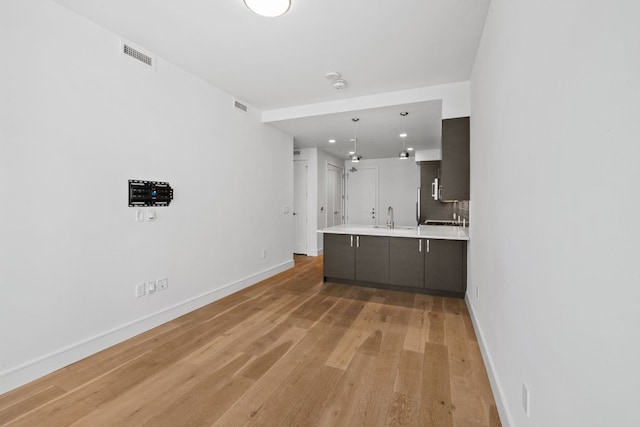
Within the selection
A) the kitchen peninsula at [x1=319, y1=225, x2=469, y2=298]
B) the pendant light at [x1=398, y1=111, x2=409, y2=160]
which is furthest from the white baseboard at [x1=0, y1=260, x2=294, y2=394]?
the pendant light at [x1=398, y1=111, x2=409, y2=160]

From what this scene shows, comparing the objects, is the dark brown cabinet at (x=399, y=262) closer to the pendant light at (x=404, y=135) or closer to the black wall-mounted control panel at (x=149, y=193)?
the pendant light at (x=404, y=135)

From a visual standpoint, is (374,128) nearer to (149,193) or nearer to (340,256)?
(340,256)

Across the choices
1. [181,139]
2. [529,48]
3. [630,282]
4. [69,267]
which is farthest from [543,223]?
[181,139]

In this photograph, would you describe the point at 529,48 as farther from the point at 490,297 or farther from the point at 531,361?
the point at 490,297

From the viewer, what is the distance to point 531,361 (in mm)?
1210

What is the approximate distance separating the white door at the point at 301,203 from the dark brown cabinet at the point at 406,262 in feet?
10.6

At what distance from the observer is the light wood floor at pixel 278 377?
5.67 feet

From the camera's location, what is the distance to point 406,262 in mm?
4074

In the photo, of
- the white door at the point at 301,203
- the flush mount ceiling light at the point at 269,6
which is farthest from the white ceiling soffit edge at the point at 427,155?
the flush mount ceiling light at the point at 269,6

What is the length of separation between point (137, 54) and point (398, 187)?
6864mm

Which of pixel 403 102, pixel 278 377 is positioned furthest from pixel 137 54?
pixel 278 377

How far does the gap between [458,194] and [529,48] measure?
7.95ft

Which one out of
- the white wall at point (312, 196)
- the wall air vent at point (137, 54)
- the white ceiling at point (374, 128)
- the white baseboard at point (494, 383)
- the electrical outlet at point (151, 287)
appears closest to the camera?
the white baseboard at point (494, 383)

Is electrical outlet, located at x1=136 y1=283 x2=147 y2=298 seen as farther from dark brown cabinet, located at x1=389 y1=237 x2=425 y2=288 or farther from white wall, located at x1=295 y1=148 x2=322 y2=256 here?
white wall, located at x1=295 y1=148 x2=322 y2=256
